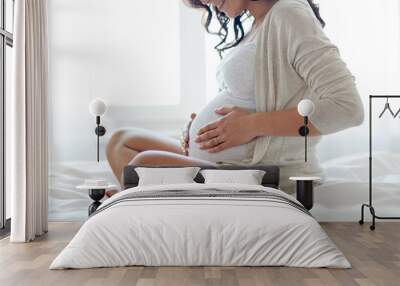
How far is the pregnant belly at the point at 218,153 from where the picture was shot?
21.4ft

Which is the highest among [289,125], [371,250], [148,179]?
[289,125]

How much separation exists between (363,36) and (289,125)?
138 cm

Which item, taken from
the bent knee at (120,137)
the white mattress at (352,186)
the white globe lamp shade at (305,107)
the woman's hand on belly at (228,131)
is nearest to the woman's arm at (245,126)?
the woman's hand on belly at (228,131)

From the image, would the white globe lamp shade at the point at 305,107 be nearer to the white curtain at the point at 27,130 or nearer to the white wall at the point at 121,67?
the white wall at the point at 121,67

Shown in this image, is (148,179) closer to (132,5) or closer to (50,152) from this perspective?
(50,152)

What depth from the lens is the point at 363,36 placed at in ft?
22.3

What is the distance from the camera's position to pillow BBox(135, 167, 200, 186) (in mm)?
6133

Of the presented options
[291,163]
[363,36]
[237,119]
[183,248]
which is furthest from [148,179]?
[363,36]

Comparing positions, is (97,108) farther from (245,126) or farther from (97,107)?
(245,126)

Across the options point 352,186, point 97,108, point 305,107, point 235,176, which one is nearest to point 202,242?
point 235,176

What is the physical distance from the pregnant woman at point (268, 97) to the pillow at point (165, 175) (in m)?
0.26

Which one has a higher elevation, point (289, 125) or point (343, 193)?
point (289, 125)

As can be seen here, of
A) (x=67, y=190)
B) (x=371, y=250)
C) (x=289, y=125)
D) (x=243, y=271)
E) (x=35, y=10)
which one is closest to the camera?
(x=243, y=271)

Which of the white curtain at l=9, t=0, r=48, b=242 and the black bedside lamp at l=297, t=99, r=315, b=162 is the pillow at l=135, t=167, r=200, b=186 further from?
the black bedside lamp at l=297, t=99, r=315, b=162
